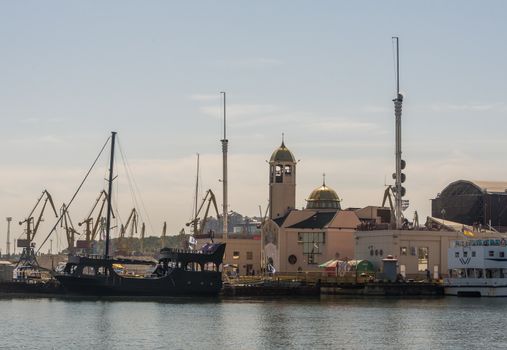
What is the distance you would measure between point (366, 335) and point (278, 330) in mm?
7937

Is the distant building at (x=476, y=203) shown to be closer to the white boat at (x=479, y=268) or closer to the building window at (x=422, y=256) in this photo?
the building window at (x=422, y=256)

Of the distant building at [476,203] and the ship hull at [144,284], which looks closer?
the ship hull at [144,284]

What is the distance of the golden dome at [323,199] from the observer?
18212 centimetres

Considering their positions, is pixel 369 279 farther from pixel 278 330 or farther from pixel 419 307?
pixel 278 330

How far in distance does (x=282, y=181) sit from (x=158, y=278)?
54069 millimetres

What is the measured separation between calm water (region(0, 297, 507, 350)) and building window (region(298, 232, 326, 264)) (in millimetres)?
39223

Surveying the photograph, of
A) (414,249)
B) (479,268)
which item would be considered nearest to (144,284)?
(414,249)

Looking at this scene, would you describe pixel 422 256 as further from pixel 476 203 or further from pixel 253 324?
pixel 253 324

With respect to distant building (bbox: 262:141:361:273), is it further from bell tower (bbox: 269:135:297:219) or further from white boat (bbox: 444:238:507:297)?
white boat (bbox: 444:238:507:297)

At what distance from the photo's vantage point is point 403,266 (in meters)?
150

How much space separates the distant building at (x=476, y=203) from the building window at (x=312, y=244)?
2380 centimetres

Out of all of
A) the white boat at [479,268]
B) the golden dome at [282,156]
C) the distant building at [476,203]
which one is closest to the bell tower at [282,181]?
the golden dome at [282,156]

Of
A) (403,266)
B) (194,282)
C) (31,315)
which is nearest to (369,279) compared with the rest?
(403,266)

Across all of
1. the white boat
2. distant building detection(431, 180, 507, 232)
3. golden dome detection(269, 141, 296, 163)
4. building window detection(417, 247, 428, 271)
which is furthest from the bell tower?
the white boat
